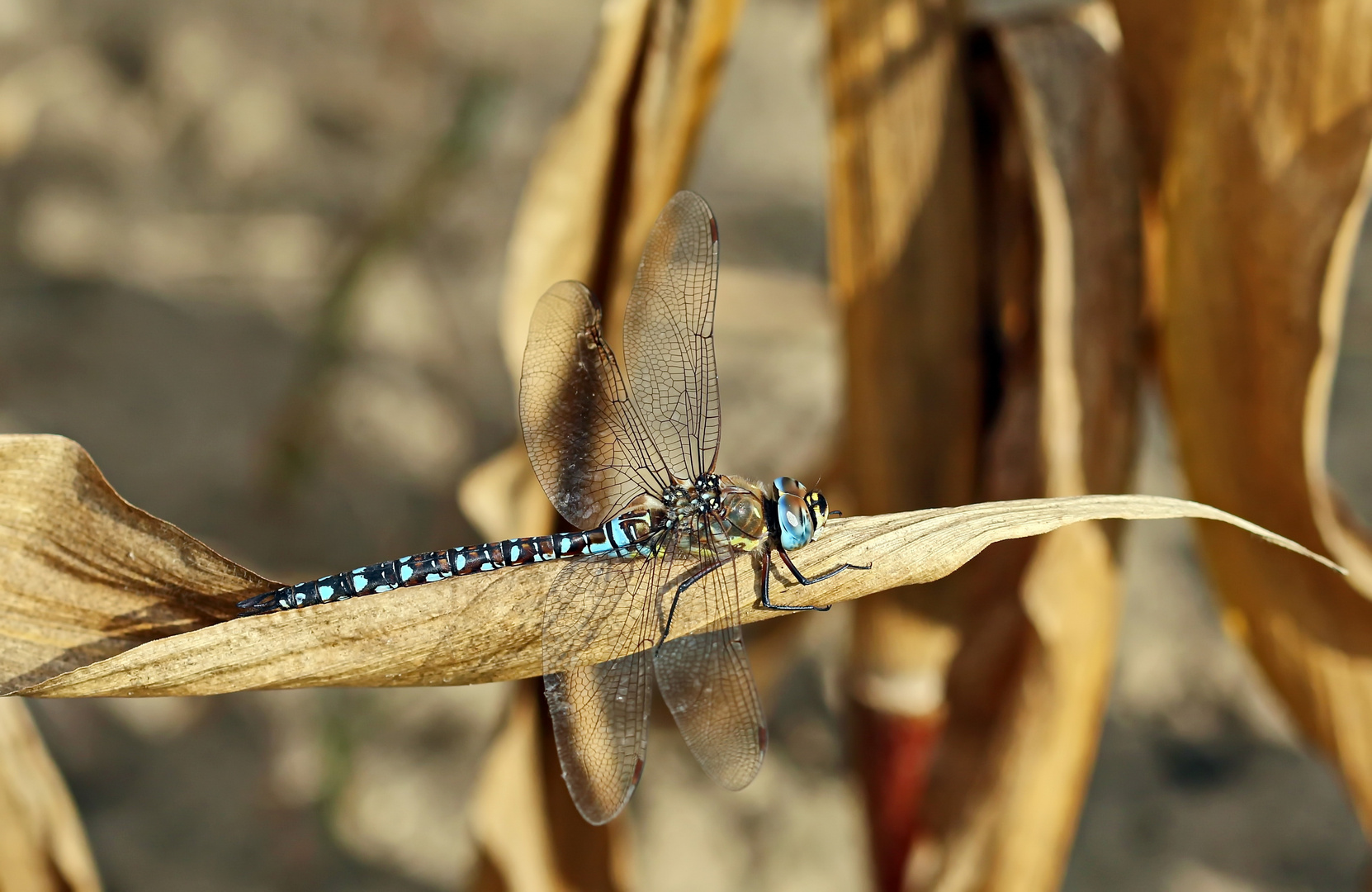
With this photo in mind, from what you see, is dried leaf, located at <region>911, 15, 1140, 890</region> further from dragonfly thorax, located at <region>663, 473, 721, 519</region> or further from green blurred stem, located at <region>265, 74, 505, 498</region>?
green blurred stem, located at <region>265, 74, 505, 498</region>

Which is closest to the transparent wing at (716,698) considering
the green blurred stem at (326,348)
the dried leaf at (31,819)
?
the dried leaf at (31,819)

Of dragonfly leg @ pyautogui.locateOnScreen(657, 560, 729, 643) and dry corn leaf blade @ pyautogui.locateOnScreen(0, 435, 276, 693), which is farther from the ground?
dry corn leaf blade @ pyautogui.locateOnScreen(0, 435, 276, 693)

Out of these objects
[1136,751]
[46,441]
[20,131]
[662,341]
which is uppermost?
[20,131]

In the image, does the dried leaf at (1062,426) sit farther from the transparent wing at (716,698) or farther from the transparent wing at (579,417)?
the transparent wing at (579,417)

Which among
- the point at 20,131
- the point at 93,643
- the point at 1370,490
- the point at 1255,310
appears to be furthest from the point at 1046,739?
the point at 20,131

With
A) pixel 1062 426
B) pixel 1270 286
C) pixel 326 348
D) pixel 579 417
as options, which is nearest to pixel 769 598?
pixel 579 417

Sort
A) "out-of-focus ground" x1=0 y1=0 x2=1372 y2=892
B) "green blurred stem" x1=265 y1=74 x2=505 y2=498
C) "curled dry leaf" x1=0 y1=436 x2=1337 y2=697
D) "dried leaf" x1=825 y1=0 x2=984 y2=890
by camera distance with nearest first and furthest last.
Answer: "curled dry leaf" x1=0 y1=436 x2=1337 y2=697, "dried leaf" x1=825 y1=0 x2=984 y2=890, "out-of-focus ground" x1=0 y1=0 x2=1372 y2=892, "green blurred stem" x1=265 y1=74 x2=505 y2=498

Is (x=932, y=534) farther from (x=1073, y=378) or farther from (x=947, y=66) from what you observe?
(x=947, y=66)

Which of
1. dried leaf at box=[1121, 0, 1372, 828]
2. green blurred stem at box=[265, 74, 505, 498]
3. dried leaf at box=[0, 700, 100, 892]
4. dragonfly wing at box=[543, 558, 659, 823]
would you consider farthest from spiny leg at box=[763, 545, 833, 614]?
green blurred stem at box=[265, 74, 505, 498]
